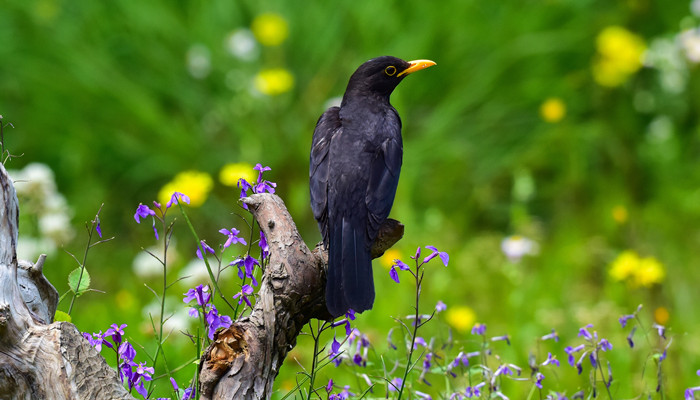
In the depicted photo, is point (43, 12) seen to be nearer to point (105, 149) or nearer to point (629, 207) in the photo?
point (105, 149)

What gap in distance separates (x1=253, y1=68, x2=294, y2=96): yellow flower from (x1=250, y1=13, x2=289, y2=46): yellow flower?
30cm

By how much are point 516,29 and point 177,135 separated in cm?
239

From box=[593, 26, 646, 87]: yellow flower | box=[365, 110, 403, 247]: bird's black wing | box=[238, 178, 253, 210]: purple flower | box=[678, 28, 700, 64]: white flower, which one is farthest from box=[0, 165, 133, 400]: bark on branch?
box=[678, 28, 700, 64]: white flower

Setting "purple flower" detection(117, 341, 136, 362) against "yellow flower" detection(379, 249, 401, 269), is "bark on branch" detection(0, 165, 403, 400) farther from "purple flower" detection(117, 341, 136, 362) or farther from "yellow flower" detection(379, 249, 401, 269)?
"yellow flower" detection(379, 249, 401, 269)

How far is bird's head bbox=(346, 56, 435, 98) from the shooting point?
9.95ft

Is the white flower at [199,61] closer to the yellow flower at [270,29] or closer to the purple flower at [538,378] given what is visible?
the yellow flower at [270,29]

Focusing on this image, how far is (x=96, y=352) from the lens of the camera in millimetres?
1933

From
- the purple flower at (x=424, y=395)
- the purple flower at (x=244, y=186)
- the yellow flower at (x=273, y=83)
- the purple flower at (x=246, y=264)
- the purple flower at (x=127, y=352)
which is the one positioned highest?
the yellow flower at (x=273, y=83)

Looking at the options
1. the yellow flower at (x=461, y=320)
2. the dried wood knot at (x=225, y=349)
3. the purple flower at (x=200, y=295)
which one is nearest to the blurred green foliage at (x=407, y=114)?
the yellow flower at (x=461, y=320)

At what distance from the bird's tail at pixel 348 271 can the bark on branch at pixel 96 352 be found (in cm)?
6

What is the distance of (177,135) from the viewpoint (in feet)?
18.5

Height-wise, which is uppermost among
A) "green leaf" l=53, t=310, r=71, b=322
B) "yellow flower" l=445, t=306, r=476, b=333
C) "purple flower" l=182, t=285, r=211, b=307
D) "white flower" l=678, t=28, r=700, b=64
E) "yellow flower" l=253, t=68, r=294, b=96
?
"white flower" l=678, t=28, r=700, b=64

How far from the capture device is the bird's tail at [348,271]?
2.11 m

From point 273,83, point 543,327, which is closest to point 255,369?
point 543,327
